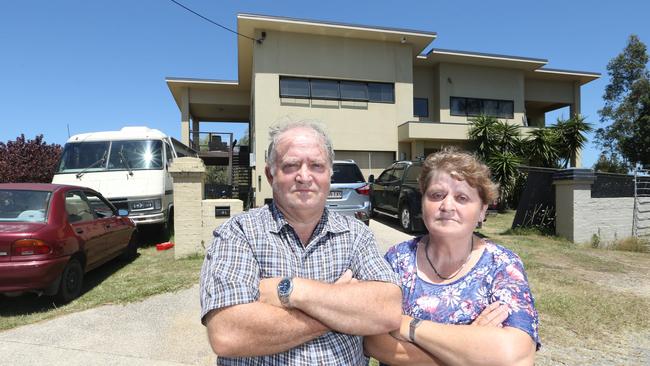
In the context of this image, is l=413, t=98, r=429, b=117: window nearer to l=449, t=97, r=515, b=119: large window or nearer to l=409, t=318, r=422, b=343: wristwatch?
l=449, t=97, r=515, b=119: large window

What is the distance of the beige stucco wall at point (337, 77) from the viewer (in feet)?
52.5

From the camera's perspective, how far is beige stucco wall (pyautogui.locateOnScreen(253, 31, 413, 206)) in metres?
16.0

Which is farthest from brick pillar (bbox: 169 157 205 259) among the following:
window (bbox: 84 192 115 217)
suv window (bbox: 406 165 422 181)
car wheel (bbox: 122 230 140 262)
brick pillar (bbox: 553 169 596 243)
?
brick pillar (bbox: 553 169 596 243)

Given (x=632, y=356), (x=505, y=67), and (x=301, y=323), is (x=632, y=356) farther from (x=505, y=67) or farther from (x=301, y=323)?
(x=505, y=67)

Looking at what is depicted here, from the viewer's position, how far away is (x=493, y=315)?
5.43 feet

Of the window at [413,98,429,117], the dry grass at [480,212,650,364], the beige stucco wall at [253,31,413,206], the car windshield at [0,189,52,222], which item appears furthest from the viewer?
the window at [413,98,429,117]

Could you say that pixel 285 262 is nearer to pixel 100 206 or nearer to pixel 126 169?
pixel 100 206

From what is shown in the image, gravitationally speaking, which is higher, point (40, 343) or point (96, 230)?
point (96, 230)

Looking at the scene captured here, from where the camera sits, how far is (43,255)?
4.41 m

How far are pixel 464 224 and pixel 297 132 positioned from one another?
91 centimetres

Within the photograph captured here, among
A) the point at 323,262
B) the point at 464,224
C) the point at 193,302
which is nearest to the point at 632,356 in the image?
the point at 464,224

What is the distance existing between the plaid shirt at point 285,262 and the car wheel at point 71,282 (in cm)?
419

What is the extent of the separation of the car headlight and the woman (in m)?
7.40

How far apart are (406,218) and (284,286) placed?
8283mm
